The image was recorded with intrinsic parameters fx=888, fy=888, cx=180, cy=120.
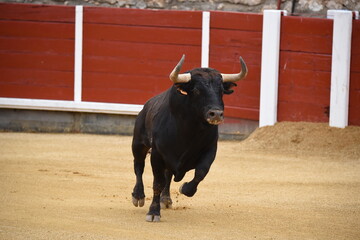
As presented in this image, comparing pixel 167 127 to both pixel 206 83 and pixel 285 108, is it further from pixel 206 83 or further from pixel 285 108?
pixel 285 108

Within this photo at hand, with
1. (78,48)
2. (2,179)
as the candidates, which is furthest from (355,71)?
(2,179)

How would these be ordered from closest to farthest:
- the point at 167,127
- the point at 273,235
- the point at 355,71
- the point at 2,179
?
the point at 273,235 → the point at 167,127 → the point at 2,179 → the point at 355,71

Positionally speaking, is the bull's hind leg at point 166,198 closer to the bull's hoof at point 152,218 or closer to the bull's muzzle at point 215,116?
the bull's hoof at point 152,218

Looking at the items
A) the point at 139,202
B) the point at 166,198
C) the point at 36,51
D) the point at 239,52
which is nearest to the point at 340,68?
the point at 239,52

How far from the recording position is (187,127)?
5.86m

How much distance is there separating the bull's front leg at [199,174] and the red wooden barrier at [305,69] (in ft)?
15.3

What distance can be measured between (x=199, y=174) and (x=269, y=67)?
16.6 ft

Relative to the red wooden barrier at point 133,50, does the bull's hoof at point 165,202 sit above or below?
below

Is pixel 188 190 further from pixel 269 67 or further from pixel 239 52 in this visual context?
pixel 239 52

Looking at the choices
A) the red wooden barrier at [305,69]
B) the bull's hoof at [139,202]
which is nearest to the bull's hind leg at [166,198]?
the bull's hoof at [139,202]

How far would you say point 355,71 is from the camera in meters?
10.1

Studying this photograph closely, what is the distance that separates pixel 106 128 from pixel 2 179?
383cm

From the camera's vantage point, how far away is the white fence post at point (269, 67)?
1048 centimetres

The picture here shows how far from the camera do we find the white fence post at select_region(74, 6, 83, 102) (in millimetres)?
11344
